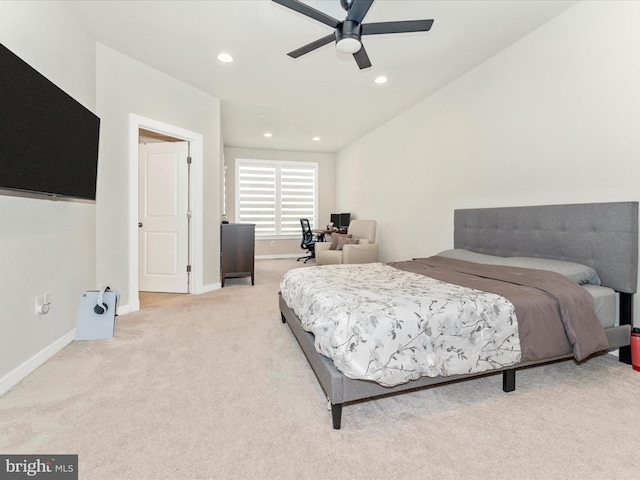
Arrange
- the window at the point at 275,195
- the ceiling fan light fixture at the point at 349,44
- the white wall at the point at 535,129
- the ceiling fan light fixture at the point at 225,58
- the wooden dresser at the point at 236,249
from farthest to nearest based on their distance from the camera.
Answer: the window at the point at 275,195
the wooden dresser at the point at 236,249
the ceiling fan light fixture at the point at 225,58
the white wall at the point at 535,129
the ceiling fan light fixture at the point at 349,44

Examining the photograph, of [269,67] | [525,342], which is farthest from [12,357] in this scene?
[269,67]

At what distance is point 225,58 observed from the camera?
11.5ft

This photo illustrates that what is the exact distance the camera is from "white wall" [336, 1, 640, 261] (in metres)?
2.35

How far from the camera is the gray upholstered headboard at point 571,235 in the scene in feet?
7.41

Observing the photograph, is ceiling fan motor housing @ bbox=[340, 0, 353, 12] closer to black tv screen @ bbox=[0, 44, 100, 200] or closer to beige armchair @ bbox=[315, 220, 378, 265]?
black tv screen @ bbox=[0, 44, 100, 200]

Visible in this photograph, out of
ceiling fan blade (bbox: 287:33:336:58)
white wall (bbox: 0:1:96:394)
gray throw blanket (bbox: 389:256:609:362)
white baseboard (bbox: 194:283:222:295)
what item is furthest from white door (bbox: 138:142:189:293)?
gray throw blanket (bbox: 389:256:609:362)

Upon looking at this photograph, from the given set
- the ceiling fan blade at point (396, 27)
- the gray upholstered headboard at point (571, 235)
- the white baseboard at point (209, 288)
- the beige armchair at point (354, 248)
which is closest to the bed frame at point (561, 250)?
the gray upholstered headboard at point (571, 235)

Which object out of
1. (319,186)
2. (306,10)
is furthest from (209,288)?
(319,186)

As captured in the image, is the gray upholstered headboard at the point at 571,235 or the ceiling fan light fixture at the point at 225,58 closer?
the gray upholstered headboard at the point at 571,235

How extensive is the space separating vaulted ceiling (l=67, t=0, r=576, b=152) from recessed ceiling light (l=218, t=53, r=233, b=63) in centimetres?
6

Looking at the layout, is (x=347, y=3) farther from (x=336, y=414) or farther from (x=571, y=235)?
(x=336, y=414)

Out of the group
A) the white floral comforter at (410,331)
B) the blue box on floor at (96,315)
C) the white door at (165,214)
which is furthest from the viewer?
the white door at (165,214)

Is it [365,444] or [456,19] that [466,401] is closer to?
[365,444]

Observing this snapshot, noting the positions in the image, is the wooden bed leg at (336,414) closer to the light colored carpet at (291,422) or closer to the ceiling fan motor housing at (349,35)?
the light colored carpet at (291,422)
